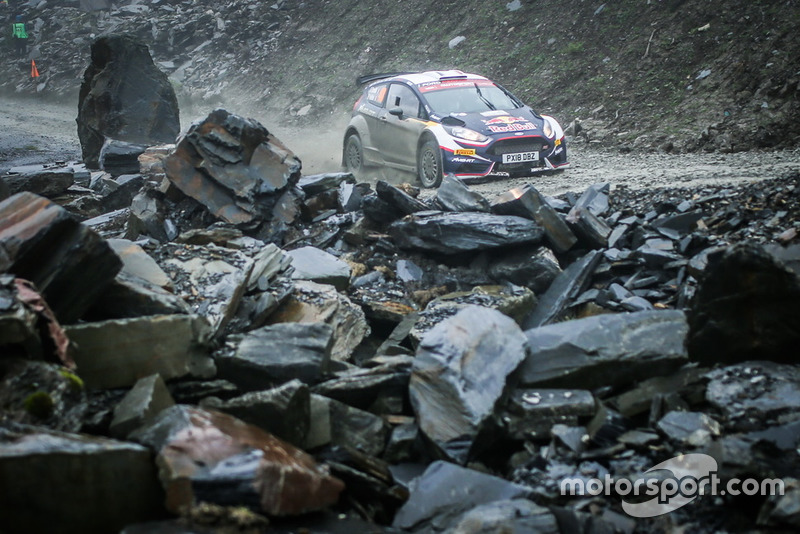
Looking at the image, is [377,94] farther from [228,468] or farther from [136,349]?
[228,468]

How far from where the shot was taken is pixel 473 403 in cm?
414

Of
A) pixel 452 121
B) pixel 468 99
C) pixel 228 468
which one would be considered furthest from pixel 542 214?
pixel 228 468

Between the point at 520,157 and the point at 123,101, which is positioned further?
the point at 123,101

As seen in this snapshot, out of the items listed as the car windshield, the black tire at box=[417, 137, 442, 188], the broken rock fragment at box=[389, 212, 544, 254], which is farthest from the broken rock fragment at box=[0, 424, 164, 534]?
the car windshield

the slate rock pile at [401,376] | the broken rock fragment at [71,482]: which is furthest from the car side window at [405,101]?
the broken rock fragment at [71,482]

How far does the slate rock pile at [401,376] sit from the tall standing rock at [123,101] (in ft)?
25.4

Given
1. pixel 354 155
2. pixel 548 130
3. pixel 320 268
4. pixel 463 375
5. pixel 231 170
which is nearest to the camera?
pixel 463 375

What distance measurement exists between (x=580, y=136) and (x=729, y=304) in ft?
34.4

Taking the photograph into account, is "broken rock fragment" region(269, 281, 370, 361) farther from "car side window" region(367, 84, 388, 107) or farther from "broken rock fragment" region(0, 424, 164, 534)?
"car side window" region(367, 84, 388, 107)

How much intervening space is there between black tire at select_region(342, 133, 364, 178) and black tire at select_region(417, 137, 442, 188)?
6.16ft

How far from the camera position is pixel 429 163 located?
11.1 m

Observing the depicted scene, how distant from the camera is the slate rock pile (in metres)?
3.22

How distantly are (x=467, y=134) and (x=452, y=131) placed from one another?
0.24 metres

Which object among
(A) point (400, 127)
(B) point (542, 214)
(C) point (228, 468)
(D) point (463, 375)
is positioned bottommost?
(B) point (542, 214)
